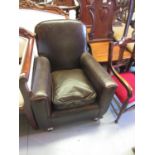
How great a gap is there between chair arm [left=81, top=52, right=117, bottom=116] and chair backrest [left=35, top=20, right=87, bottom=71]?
215 millimetres

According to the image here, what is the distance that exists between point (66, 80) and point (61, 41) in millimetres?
428

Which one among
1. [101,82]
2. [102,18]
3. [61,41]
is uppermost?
[102,18]

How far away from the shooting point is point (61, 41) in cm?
182

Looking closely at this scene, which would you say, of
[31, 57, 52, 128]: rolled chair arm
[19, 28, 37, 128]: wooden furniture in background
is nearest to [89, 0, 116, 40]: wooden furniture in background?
[19, 28, 37, 128]: wooden furniture in background

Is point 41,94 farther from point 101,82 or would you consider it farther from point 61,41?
point 61,41

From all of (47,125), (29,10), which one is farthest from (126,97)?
(29,10)

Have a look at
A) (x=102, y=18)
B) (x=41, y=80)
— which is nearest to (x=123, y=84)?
(x=41, y=80)

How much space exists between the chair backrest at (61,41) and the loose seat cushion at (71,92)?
0.23 metres

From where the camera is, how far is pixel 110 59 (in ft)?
6.11

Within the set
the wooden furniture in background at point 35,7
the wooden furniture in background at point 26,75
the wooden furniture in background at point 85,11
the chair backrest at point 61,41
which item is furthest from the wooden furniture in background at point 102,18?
the wooden furniture in background at point 26,75

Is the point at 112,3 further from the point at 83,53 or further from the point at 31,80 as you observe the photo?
the point at 31,80

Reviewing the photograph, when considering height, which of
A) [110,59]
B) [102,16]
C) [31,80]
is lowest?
[31,80]

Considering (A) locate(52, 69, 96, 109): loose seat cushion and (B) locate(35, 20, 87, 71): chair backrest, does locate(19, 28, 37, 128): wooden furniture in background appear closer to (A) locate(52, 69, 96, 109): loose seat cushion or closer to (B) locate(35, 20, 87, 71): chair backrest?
(B) locate(35, 20, 87, 71): chair backrest
